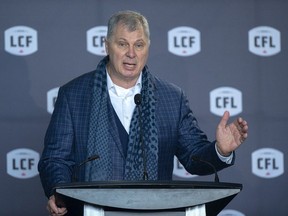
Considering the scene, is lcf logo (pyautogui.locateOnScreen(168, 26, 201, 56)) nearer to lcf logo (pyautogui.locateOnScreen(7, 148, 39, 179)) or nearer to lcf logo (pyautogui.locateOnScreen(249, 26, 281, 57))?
lcf logo (pyautogui.locateOnScreen(249, 26, 281, 57))

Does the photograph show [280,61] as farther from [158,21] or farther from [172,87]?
[172,87]

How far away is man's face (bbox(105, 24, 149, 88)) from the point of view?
9.56 ft

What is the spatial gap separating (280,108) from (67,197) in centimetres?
241

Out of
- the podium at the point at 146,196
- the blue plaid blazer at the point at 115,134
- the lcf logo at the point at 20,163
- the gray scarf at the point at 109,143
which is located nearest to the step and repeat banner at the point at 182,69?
the lcf logo at the point at 20,163

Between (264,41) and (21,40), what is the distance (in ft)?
4.72

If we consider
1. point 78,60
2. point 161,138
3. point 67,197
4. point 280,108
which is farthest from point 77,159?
point 280,108

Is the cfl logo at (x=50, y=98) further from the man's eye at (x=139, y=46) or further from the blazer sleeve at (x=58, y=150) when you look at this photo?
the man's eye at (x=139, y=46)

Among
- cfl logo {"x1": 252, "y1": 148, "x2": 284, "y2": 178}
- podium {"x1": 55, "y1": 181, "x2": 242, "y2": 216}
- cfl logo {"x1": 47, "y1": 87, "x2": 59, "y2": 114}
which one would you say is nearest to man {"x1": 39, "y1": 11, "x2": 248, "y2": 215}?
podium {"x1": 55, "y1": 181, "x2": 242, "y2": 216}

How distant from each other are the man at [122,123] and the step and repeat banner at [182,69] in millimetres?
1015

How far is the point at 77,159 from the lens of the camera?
9.56 ft

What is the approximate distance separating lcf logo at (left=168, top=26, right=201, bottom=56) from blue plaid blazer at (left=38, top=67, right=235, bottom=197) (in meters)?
1.03

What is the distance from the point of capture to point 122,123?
2979 millimetres

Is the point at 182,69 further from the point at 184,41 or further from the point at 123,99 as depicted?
the point at 123,99

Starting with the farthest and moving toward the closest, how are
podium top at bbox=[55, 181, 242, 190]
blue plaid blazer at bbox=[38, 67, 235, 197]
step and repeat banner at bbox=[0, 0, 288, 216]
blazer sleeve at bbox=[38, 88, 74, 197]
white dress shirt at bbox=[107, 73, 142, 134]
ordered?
step and repeat banner at bbox=[0, 0, 288, 216] → white dress shirt at bbox=[107, 73, 142, 134] → blue plaid blazer at bbox=[38, 67, 235, 197] → blazer sleeve at bbox=[38, 88, 74, 197] → podium top at bbox=[55, 181, 242, 190]
